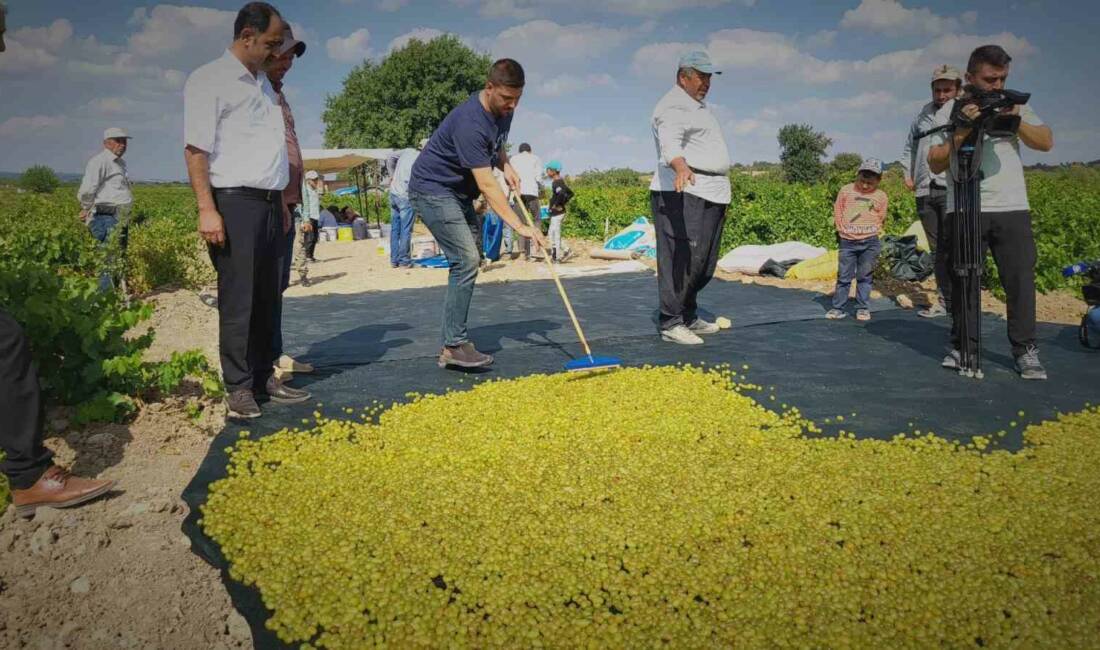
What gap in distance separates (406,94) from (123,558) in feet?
156

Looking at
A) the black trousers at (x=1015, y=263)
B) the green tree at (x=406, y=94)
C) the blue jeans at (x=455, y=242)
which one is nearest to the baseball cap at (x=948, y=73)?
the black trousers at (x=1015, y=263)

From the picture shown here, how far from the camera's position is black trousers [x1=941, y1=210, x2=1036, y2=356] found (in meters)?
4.18

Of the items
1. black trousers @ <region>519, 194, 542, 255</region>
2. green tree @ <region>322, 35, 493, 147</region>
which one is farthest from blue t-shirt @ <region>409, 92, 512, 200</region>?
green tree @ <region>322, 35, 493, 147</region>

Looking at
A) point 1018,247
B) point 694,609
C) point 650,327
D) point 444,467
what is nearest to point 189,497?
point 444,467

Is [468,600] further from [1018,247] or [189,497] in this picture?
[1018,247]

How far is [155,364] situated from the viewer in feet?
12.7

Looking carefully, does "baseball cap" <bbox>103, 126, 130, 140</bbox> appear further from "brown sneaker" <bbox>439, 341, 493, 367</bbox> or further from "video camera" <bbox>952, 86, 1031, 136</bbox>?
"video camera" <bbox>952, 86, 1031, 136</bbox>

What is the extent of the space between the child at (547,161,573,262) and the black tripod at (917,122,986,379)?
7.34 m

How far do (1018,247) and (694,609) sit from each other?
347 centimetres

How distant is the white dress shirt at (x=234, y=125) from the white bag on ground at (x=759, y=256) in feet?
23.7

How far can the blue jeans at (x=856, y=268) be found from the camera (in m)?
6.39

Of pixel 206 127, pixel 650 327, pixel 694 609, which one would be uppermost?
pixel 206 127

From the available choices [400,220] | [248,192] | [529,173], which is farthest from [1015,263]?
[400,220]

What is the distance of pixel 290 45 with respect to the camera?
383 cm
